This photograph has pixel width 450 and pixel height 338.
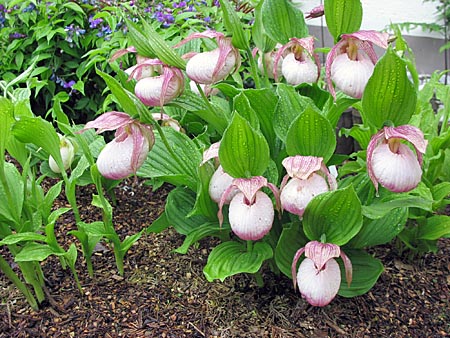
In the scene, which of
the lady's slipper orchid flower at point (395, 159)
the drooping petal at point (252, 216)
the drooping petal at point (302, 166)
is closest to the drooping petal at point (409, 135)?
the lady's slipper orchid flower at point (395, 159)

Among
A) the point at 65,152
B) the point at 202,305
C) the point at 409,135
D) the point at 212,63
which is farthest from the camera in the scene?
the point at 65,152

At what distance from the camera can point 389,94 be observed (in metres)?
0.70

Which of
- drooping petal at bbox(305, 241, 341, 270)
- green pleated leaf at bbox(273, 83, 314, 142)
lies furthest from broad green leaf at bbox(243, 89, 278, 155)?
drooping petal at bbox(305, 241, 341, 270)

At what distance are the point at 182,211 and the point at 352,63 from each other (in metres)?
0.46

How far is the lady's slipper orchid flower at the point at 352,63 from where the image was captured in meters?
0.73

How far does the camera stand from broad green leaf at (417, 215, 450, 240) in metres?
1.05

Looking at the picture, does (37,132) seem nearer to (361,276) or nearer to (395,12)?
(361,276)

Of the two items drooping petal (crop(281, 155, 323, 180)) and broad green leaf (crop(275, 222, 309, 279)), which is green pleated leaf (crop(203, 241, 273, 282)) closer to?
broad green leaf (crop(275, 222, 309, 279))

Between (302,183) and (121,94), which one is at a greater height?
(121,94)

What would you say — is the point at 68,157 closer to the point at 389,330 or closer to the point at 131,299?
the point at 131,299

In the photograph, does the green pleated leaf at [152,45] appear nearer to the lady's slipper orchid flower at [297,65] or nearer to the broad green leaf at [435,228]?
the lady's slipper orchid flower at [297,65]

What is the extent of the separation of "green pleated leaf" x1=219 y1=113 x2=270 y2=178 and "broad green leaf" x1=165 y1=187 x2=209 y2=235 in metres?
0.24

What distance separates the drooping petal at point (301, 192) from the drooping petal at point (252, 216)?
0.03 metres

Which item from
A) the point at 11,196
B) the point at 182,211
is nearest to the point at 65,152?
the point at 11,196
